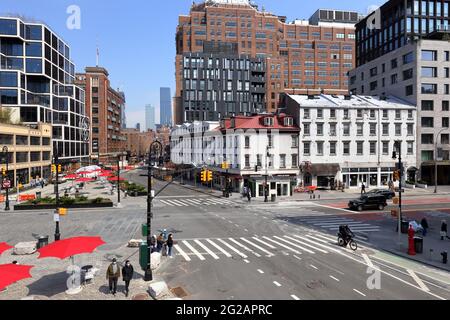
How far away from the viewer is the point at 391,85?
237 feet

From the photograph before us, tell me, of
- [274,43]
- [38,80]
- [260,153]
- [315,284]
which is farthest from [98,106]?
[315,284]

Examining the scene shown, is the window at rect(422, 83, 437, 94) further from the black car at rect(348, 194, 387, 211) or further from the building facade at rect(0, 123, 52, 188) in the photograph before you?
the building facade at rect(0, 123, 52, 188)

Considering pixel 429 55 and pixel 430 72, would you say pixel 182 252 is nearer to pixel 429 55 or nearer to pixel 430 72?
pixel 430 72

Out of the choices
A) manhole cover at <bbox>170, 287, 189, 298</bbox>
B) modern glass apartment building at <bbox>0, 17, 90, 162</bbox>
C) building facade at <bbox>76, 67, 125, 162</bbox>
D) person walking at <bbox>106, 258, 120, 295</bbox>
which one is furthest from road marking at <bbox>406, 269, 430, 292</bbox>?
building facade at <bbox>76, 67, 125, 162</bbox>

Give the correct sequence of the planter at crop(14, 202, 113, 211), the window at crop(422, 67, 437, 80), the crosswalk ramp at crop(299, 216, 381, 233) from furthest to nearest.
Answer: the window at crop(422, 67, 437, 80)
the planter at crop(14, 202, 113, 211)
the crosswalk ramp at crop(299, 216, 381, 233)

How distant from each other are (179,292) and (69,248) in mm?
5350

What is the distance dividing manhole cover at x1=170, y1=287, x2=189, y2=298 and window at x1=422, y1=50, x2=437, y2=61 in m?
65.1

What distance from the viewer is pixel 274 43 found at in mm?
149000

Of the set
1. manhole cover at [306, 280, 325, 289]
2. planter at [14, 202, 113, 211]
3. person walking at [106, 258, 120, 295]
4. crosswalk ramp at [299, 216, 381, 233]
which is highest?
person walking at [106, 258, 120, 295]

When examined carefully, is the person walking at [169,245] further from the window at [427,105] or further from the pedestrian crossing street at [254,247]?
the window at [427,105]

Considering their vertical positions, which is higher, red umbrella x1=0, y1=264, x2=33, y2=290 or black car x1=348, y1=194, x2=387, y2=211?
red umbrella x1=0, y1=264, x2=33, y2=290

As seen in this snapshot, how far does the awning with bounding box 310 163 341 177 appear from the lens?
195 ft

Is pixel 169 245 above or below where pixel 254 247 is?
above
